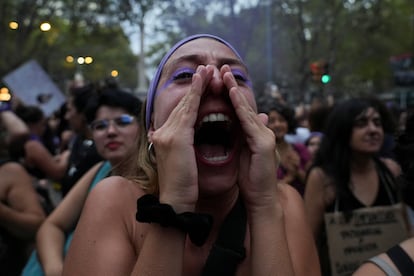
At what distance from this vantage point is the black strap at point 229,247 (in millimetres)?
1526

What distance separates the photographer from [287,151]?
445 centimetres

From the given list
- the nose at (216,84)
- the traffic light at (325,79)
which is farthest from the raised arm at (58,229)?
the traffic light at (325,79)

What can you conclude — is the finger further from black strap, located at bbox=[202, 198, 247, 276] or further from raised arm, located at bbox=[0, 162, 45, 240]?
raised arm, located at bbox=[0, 162, 45, 240]

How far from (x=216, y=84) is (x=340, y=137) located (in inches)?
93.1

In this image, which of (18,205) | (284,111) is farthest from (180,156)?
(284,111)

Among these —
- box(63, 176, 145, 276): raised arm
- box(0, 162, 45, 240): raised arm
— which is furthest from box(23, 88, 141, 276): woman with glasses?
box(63, 176, 145, 276): raised arm

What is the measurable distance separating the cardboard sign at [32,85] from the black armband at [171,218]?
20.7 ft

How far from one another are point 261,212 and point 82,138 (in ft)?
11.2

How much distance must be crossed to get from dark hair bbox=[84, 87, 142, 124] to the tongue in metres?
1.79

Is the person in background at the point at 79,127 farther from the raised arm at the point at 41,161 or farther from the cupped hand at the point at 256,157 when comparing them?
the cupped hand at the point at 256,157

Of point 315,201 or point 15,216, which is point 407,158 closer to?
point 315,201

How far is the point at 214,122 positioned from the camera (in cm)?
161

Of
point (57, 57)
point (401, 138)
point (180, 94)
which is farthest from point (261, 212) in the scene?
point (57, 57)

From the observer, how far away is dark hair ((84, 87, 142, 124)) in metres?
3.44
